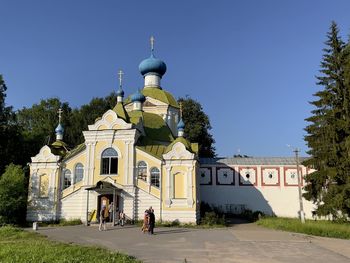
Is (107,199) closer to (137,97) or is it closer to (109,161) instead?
(109,161)

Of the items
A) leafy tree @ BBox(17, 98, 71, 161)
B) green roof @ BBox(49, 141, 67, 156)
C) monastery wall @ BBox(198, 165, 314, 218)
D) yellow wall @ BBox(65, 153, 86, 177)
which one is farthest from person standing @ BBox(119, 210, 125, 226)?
leafy tree @ BBox(17, 98, 71, 161)

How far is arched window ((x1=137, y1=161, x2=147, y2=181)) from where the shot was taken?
82.6 ft

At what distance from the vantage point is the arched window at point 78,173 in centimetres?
2598

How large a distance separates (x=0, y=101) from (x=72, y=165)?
9.59 metres

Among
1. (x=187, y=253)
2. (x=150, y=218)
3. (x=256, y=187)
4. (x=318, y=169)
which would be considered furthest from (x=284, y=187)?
(x=187, y=253)

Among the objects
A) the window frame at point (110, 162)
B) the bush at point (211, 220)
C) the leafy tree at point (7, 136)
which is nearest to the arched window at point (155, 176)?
the window frame at point (110, 162)

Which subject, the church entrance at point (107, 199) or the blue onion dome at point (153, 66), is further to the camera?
the blue onion dome at point (153, 66)

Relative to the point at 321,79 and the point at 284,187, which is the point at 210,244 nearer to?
the point at 321,79

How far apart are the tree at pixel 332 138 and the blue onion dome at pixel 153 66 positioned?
54.0 feet

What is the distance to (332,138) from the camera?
2447 centimetres

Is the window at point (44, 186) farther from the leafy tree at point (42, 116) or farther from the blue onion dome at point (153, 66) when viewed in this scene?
the leafy tree at point (42, 116)

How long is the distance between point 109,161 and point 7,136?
38.8 ft

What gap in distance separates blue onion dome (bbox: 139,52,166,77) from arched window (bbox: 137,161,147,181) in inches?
574

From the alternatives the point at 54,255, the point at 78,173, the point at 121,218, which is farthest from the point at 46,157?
the point at 54,255
